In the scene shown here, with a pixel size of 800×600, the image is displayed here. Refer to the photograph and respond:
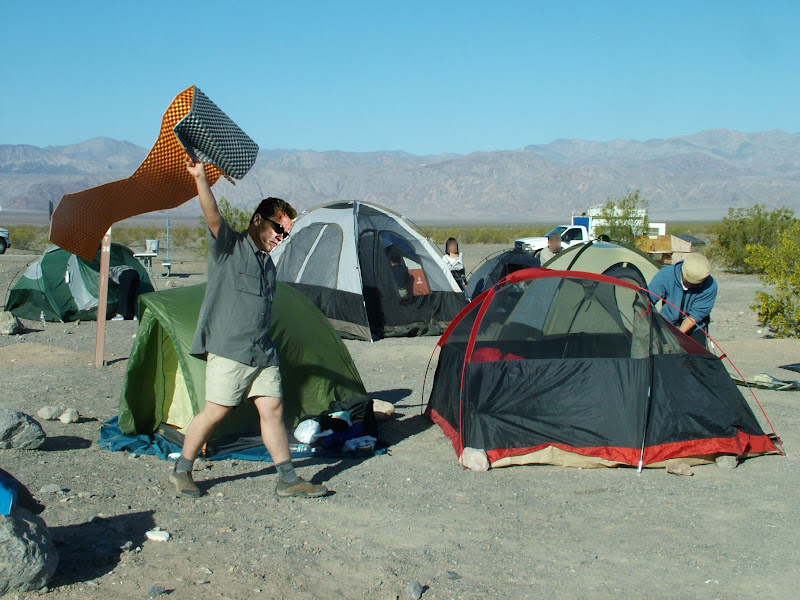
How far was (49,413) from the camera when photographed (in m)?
7.00

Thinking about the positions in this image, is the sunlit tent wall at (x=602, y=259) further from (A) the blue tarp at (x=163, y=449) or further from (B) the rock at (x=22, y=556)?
(B) the rock at (x=22, y=556)

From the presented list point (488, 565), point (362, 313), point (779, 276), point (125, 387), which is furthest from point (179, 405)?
point (779, 276)

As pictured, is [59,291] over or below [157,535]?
over

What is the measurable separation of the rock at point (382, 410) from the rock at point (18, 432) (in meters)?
2.75

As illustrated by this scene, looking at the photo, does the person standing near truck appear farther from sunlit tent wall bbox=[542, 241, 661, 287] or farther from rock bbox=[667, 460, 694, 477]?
rock bbox=[667, 460, 694, 477]

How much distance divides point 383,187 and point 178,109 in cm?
14869

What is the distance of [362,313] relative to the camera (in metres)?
12.4

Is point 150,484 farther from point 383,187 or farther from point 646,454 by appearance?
point 383,187

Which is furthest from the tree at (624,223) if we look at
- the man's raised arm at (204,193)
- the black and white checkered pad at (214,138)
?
the man's raised arm at (204,193)

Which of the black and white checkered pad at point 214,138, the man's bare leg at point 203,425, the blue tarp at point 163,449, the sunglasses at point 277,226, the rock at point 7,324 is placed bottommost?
the rock at point 7,324

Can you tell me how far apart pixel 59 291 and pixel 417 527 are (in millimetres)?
11252

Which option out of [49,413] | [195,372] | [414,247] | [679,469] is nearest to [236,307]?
[195,372]

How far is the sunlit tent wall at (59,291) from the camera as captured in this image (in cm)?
1423

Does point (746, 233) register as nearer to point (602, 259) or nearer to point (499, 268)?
point (499, 268)
